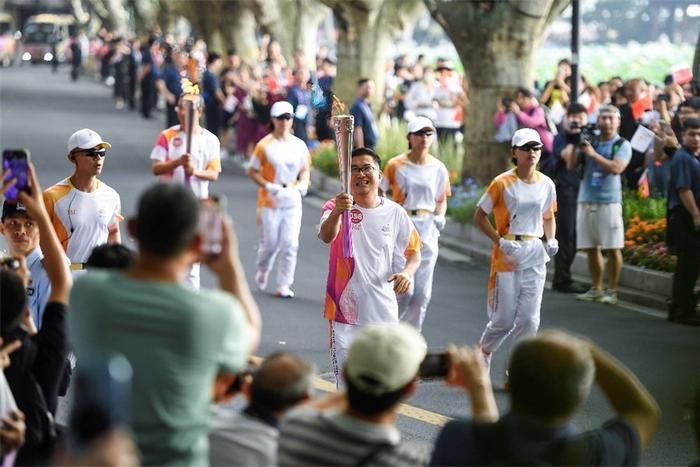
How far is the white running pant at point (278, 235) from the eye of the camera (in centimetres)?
1423

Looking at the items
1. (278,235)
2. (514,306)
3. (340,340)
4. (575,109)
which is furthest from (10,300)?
(575,109)

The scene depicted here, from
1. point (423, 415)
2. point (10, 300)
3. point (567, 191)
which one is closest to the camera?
point (10, 300)

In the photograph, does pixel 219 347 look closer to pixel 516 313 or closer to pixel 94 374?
pixel 94 374

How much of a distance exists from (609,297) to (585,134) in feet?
4.97

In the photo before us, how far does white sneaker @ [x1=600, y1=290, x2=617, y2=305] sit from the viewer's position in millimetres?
14070

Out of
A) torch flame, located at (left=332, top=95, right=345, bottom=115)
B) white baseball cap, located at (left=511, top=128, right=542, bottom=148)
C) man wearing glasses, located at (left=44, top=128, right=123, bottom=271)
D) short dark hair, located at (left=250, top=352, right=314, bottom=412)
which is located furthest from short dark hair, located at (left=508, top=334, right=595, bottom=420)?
white baseball cap, located at (left=511, top=128, right=542, bottom=148)

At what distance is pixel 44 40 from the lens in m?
73.1

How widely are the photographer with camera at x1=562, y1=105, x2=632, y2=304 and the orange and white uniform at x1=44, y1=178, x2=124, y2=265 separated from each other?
575 centimetres

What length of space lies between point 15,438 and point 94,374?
1.74m

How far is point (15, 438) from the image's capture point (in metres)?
5.21

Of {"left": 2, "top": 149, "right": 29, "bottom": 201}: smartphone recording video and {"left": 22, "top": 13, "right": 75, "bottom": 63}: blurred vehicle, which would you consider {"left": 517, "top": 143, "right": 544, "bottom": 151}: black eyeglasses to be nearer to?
{"left": 2, "top": 149, "right": 29, "bottom": 201}: smartphone recording video

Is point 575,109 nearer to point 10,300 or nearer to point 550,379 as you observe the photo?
point 10,300

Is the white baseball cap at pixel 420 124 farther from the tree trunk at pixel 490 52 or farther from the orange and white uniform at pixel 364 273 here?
the tree trunk at pixel 490 52

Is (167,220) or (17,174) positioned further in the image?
(17,174)
